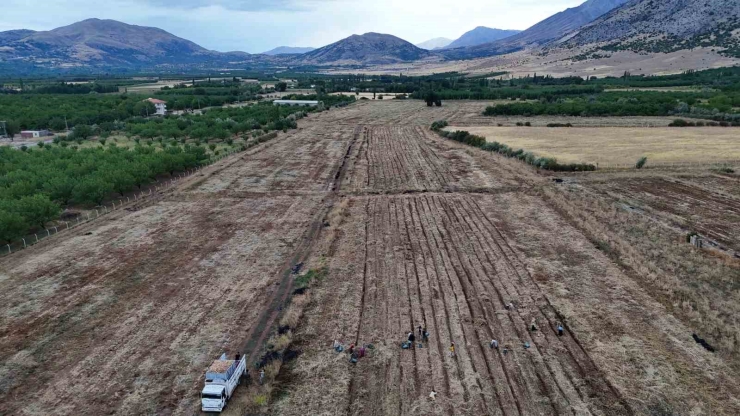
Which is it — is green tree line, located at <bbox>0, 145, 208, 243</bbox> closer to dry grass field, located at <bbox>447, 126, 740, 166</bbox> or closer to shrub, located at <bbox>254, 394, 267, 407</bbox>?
shrub, located at <bbox>254, 394, 267, 407</bbox>

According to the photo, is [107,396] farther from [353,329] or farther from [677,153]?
[677,153]

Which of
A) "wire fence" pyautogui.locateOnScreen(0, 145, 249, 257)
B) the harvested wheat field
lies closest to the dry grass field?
the harvested wheat field

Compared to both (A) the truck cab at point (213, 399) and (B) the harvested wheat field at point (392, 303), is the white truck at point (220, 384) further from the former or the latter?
(B) the harvested wheat field at point (392, 303)

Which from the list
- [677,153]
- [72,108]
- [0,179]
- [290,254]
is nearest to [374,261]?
[290,254]

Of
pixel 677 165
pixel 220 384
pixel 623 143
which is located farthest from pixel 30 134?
pixel 677 165

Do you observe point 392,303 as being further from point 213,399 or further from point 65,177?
point 65,177
